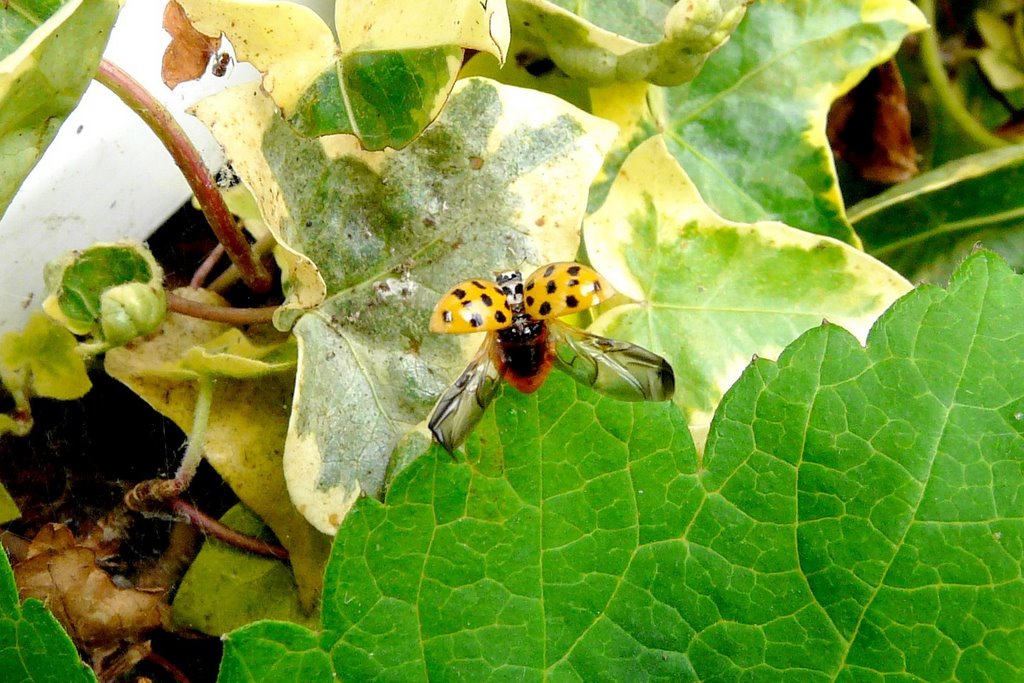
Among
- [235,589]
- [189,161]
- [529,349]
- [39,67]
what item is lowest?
[235,589]

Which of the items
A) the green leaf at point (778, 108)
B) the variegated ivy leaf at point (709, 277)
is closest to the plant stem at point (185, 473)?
the variegated ivy leaf at point (709, 277)

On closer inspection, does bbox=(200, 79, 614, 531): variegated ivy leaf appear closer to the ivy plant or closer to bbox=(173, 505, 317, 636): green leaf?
the ivy plant

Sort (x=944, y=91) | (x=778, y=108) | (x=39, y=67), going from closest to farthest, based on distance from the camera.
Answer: (x=39, y=67), (x=778, y=108), (x=944, y=91)

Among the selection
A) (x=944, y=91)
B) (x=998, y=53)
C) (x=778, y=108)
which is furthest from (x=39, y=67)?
(x=998, y=53)

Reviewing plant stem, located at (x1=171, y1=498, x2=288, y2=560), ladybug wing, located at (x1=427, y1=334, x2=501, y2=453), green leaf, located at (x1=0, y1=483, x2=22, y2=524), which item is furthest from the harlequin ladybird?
green leaf, located at (x1=0, y1=483, x2=22, y2=524)

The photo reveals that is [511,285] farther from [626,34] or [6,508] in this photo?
[6,508]

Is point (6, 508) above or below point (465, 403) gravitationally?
below
